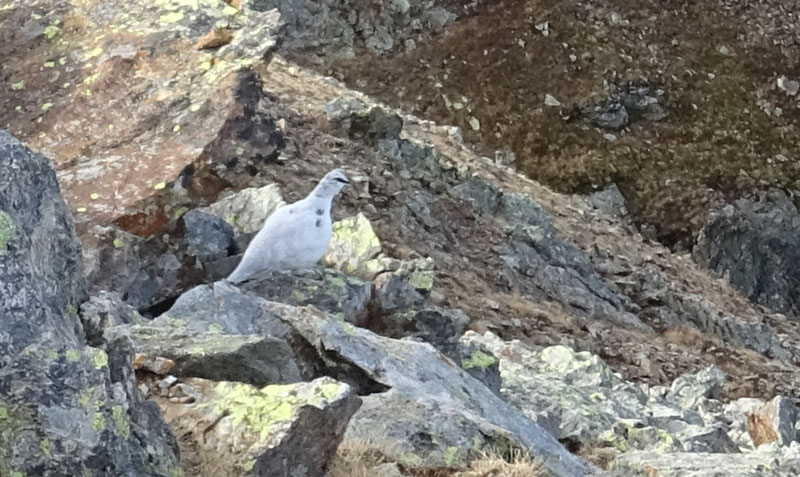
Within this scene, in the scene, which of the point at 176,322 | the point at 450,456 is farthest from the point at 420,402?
the point at 176,322

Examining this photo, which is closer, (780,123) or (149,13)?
(149,13)

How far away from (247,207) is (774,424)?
7.96m

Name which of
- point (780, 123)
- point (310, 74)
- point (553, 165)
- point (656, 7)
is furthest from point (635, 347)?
point (656, 7)

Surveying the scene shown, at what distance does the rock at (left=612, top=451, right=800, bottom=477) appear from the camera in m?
8.80

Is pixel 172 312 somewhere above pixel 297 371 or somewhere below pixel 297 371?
below

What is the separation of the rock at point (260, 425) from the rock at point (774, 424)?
877cm

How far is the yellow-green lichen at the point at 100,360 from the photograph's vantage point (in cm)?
604

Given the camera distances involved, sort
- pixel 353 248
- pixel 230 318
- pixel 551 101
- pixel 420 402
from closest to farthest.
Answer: pixel 420 402 → pixel 230 318 → pixel 353 248 → pixel 551 101

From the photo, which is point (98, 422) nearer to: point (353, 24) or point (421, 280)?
point (421, 280)

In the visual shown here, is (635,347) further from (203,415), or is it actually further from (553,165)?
(553,165)

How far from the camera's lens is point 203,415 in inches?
285

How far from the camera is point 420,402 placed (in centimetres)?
873

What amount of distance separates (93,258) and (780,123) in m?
34.3

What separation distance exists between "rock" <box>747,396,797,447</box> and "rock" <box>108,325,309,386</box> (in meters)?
8.56
